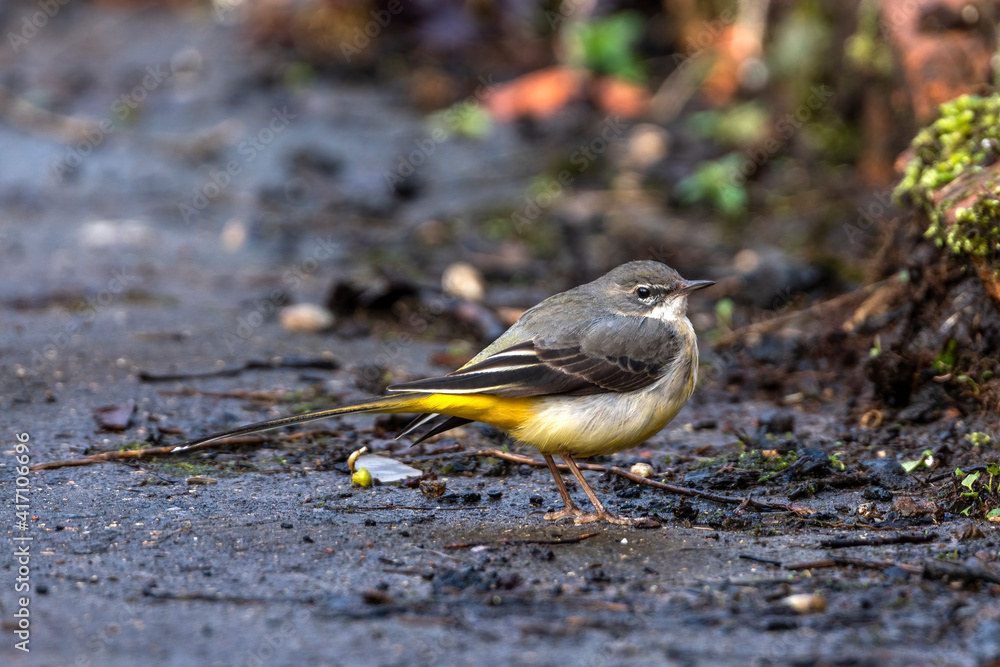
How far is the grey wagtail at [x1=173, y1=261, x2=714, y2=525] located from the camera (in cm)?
461

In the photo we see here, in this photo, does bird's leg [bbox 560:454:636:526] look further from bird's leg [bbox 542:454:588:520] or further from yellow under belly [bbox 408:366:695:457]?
yellow under belly [bbox 408:366:695:457]

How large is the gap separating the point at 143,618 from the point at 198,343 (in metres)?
4.06

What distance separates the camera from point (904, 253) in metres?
6.34

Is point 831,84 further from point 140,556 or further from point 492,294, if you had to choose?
point 140,556

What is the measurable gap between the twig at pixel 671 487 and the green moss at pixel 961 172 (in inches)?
66.4

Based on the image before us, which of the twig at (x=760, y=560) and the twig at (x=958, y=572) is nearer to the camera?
the twig at (x=958, y=572)

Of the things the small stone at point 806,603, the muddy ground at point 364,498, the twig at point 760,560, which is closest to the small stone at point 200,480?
the muddy ground at point 364,498

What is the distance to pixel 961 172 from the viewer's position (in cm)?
556

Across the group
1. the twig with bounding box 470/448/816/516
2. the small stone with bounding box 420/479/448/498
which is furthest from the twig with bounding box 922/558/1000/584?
the small stone with bounding box 420/479/448/498

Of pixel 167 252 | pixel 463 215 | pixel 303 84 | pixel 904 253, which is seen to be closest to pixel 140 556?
pixel 904 253

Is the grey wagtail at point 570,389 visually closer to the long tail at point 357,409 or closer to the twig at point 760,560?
the long tail at point 357,409

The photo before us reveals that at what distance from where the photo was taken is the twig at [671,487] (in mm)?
4621

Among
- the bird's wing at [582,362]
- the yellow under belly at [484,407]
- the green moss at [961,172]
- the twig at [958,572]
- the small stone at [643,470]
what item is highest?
the green moss at [961,172]

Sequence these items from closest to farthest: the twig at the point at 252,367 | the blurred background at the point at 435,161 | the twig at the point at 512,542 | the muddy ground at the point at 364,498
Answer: the muddy ground at the point at 364,498, the twig at the point at 512,542, the twig at the point at 252,367, the blurred background at the point at 435,161
